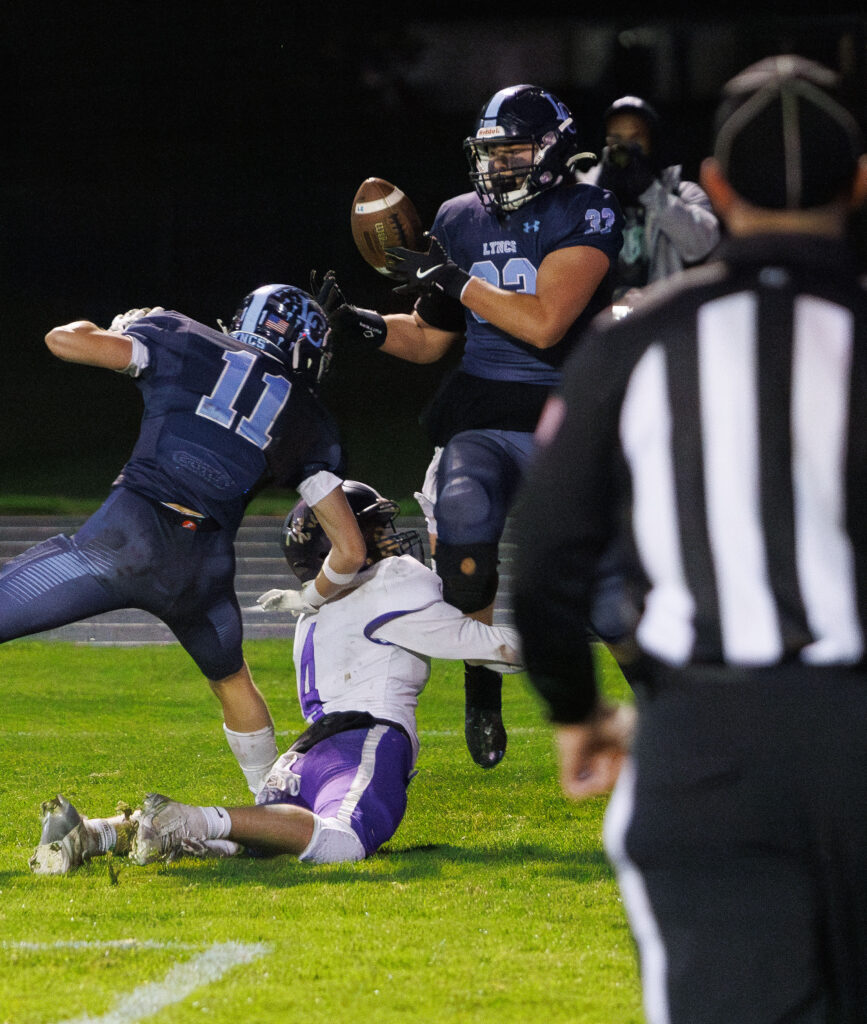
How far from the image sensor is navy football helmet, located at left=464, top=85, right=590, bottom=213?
424 centimetres

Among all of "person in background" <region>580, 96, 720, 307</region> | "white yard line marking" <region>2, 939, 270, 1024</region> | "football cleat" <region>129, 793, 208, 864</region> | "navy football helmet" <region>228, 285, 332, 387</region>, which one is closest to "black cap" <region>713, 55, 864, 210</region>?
"white yard line marking" <region>2, 939, 270, 1024</region>

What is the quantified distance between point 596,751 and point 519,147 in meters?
2.99

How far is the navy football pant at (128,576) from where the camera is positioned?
391 cm

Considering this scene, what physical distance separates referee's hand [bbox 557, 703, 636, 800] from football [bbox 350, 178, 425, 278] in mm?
3090

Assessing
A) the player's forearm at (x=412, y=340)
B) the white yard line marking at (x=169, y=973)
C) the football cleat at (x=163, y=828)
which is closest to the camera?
the white yard line marking at (x=169, y=973)

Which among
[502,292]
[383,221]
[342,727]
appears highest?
[383,221]

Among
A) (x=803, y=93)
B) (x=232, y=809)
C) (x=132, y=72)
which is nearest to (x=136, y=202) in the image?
(x=132, y=72)

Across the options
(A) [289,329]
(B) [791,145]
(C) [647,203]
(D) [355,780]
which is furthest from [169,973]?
(C) [647,203]

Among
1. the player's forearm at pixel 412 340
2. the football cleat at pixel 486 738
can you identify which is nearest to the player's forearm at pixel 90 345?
the player's forearm at pixel 412 340

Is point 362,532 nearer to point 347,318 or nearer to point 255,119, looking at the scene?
point 347,318

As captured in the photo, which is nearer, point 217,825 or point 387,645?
point 217,825

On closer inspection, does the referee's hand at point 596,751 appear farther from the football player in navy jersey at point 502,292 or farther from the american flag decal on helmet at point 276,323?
the american flag decal on helmet at point 276,323

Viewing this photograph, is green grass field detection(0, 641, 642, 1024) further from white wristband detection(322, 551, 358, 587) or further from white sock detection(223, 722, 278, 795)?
white wristband detection(322, 551, 358, 587)

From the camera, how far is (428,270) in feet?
13.7
